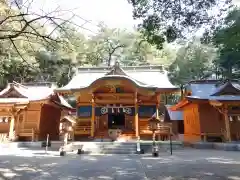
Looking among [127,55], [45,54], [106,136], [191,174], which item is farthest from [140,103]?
[127,55]

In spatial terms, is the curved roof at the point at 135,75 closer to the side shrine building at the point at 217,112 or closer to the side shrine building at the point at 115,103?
the side shrine building at the point at 115,103

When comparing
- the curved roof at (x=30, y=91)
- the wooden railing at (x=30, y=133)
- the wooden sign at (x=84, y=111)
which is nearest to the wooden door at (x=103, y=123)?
the wooden sign at (x=84, y=111)

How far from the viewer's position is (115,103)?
17.0 m

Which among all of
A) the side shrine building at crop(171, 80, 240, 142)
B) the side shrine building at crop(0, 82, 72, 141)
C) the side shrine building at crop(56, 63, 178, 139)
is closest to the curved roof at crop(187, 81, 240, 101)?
the side shrine building at crop(171, 80, 240, 142)

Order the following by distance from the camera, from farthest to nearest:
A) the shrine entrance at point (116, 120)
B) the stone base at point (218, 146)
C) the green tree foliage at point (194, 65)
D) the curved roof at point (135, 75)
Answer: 1. the green tree foliage at point (194, 65)
2. the curved roof at point (135, 75)
3. the shrine entrance at point (116, 120)
4. the stone base at point (218, 146)

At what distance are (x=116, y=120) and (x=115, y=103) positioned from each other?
2.69 meters

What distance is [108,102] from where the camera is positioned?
16.9m

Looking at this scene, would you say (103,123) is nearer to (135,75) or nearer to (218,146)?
(135,75)

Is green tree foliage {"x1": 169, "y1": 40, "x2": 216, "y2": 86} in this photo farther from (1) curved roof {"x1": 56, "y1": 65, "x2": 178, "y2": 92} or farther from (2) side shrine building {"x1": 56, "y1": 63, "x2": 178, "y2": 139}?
(2) side shrine building {"x1": 56, "y1": 63, "x2": 178, "y2": 139}

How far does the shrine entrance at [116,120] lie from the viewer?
18.5m

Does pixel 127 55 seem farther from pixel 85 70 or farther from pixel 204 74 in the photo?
pixel 85 70

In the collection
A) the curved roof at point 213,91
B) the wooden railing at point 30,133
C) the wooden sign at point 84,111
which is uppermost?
the curved roof at point 213,91

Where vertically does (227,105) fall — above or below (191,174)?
above

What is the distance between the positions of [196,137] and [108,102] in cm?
756
